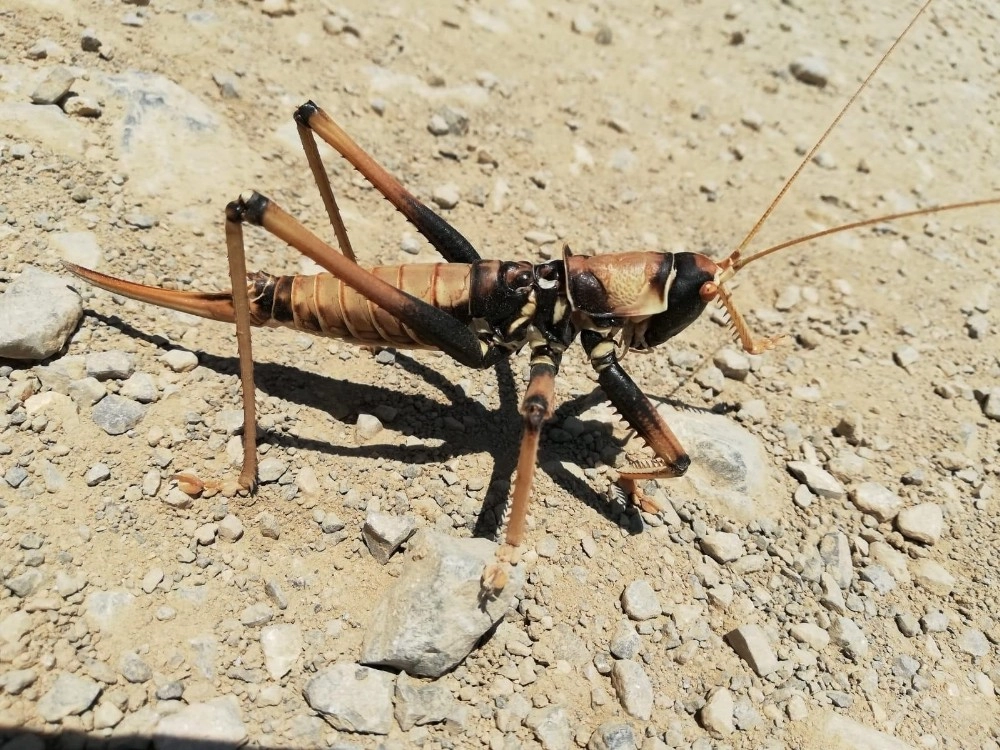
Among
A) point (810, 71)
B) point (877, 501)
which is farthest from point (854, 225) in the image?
point (810, 71)

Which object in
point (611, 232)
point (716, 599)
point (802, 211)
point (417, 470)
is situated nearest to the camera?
point (716, 599)

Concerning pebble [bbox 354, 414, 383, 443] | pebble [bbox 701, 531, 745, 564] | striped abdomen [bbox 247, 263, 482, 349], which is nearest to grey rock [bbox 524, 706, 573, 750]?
pebble [bbox 701, 531, 745, 564]

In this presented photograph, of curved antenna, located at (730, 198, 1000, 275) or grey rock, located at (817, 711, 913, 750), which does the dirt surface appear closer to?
grey rock, located at (817, 711, 913, 750)

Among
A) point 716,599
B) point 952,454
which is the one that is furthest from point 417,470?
point 952,454

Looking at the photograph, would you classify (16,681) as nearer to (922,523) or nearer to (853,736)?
(853,736)

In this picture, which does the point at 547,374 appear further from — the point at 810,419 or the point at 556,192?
the point at 556,192

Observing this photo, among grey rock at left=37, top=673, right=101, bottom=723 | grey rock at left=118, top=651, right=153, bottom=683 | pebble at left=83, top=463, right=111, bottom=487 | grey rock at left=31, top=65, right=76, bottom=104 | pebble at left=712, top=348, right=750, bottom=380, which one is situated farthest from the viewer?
pebble at left=712, top=348, right=750, bottom=380

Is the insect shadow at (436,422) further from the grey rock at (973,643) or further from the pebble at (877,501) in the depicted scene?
the grey rock at (973,643)
